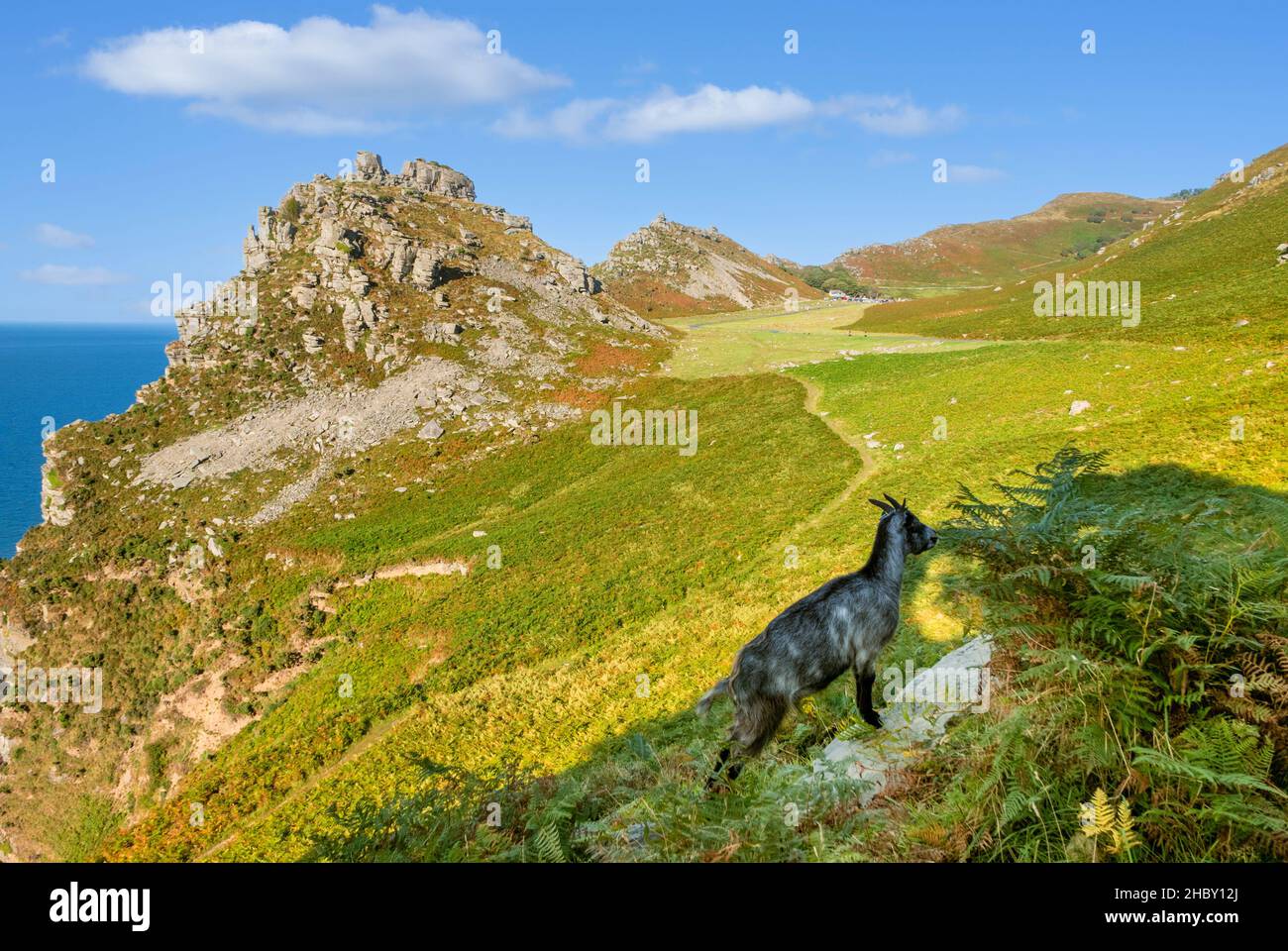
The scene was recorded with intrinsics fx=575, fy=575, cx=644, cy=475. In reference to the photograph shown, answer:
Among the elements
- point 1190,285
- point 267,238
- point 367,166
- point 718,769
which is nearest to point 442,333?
point 267,238

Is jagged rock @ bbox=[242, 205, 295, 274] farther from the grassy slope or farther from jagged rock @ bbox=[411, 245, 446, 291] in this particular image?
the grassy slope

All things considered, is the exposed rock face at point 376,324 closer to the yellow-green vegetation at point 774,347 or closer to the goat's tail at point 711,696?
the yellow-green vegetation at point 774,347

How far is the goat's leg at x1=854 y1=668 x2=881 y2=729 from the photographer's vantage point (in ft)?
25.0

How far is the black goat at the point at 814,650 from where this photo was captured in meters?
7.28

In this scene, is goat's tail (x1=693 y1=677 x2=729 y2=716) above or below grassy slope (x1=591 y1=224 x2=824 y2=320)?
below

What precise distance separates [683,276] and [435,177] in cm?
6055

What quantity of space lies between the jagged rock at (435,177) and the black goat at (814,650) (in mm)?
102787

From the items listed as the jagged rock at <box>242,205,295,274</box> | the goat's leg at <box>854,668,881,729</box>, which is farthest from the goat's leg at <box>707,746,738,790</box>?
the jagged rock at <box>242,205,295,274</box>

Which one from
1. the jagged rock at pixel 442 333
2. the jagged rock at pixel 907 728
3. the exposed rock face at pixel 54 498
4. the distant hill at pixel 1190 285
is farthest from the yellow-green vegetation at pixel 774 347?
the exposed rock face at pixel 54 498
